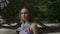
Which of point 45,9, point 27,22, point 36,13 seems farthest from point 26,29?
point 45,9

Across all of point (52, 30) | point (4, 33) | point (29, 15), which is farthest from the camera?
point (52, 30)

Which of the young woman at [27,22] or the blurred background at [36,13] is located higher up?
the young woman at [27,22]

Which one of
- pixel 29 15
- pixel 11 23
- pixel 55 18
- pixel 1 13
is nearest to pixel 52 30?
pixel 11 23

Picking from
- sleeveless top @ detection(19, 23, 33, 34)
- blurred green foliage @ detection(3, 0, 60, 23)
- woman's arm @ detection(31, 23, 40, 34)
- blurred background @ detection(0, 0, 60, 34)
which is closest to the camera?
woman's arm @ detection(31, 23, 40, 34)

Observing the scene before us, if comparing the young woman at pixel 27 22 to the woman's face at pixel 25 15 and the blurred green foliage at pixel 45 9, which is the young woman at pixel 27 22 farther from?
the blurred green foliage at pixel 45 9

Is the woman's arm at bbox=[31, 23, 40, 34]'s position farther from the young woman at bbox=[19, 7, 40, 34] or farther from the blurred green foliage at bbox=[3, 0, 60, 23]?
the blurred green foliage at bbox=[3, 0, 60, 23]

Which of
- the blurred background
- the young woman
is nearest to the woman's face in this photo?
the young woman

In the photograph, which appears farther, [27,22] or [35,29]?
[27,22]

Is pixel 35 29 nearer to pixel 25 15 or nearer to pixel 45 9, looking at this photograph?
pixel 25 15

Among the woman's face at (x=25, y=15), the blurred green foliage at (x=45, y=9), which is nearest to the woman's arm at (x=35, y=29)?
the woman's face at (x=25, y=15)

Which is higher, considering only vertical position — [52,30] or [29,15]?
[29,15]

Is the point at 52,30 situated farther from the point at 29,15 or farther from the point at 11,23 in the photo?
the point at 29,15

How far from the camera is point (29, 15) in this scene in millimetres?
3312

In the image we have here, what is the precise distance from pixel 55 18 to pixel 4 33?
4581mm
